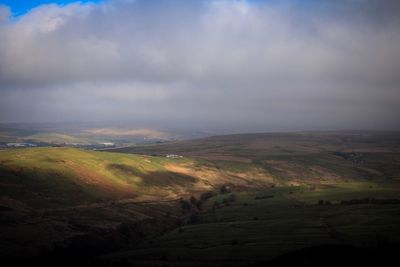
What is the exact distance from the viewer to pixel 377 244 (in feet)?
271

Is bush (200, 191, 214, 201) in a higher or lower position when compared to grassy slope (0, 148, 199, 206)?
lower

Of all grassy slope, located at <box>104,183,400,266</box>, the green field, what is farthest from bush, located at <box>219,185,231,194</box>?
grassy slope, located at <box>104,183,400,266</box>

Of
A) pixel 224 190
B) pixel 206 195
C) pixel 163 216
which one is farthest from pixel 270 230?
pixel 224 190

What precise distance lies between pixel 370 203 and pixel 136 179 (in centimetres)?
9539

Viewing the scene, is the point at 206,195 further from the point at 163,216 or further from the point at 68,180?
the point at 68,180

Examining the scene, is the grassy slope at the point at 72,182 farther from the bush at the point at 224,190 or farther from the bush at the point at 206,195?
the bush at the point at 206,195

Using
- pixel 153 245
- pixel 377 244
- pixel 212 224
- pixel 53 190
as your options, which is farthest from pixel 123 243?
pixel 377 244

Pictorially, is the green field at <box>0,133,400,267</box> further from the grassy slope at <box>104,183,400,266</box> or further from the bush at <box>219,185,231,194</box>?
the bush at <box>219,185,231,194</box>

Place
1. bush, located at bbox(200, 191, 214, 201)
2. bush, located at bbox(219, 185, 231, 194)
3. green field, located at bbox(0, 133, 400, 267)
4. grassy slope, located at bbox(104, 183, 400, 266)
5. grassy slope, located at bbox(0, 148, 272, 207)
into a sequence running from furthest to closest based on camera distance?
bush, located at bbox(219, 185, 231, 194) < bush, located at bbox(200, 191, 214, 201) < grassy slope, located at bbox(0, 148, 272, 207) < green field, located at bbox(0, 133, 400, 267) < grassy slope, located at bbox(104, 183, 400, 266)

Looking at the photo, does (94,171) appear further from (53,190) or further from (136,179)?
(53,190)

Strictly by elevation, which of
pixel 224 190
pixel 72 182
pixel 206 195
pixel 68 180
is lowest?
pixel 206 195

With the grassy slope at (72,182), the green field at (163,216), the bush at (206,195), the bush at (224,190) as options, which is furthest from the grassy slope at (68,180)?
the bush at (224,190)

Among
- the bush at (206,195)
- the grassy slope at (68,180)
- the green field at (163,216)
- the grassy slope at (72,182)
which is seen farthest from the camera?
the bush at (206,195)

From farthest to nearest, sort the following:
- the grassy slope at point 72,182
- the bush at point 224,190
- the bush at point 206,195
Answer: the bush at point 224,190 → the bush at point 206,195 → the grassy slope at point 72,182
